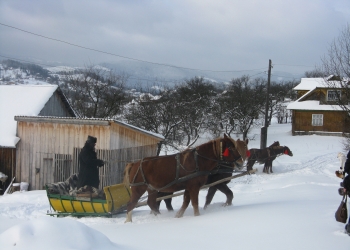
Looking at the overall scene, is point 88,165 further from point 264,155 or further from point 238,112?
point 238,112

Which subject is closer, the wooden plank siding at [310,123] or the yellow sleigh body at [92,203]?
the yellow sleigh body at [92,203]

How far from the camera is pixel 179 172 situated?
898cm

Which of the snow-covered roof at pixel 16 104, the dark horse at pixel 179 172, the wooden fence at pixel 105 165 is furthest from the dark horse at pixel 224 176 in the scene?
the snow-covered roof at pixel 16 104

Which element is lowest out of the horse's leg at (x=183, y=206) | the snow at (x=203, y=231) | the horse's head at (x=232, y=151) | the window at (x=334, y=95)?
the horse's leg at (x=183, y=206)

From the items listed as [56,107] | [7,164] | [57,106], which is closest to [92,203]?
[7,164]

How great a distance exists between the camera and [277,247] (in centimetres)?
531

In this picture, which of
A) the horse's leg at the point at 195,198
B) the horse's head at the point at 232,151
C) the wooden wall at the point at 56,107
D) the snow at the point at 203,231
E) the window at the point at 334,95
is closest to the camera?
the snow at the point at 203,231

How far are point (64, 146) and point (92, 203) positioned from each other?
765 centimetres

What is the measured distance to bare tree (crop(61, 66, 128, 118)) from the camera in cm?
3344

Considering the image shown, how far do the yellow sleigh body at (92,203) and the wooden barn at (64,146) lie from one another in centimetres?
576

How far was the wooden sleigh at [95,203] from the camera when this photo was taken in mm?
9414

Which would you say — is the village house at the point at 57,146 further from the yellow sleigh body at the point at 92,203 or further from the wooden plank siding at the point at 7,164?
the yellow sleigh body at the point at 92,203

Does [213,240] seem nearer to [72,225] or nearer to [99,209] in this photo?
[72,225]

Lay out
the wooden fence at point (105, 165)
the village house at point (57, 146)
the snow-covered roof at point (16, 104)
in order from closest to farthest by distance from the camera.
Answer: the wooden fence at point (105, 165) < the village house at point (57, 146) < the snow-covered roof at point (16, 104)
